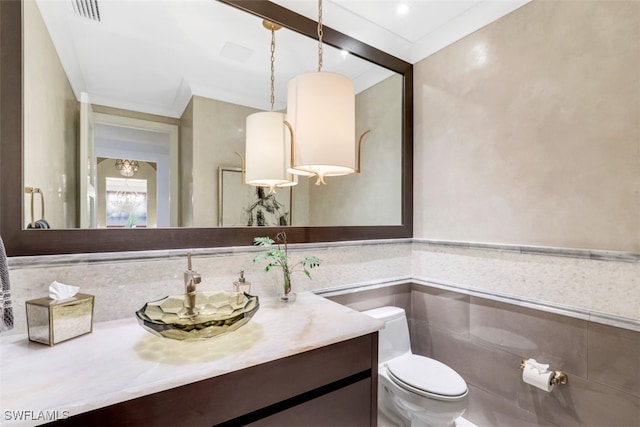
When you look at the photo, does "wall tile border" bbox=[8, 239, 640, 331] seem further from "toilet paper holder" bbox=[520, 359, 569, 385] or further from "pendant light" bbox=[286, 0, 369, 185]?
"pendant light" bbox=[286, 0, 369, 185]

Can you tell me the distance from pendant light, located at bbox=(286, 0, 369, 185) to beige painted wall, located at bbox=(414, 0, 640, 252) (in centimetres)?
85

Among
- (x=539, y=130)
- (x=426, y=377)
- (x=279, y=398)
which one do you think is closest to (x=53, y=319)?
(x=279, y=398)

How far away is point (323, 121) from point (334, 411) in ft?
3.92

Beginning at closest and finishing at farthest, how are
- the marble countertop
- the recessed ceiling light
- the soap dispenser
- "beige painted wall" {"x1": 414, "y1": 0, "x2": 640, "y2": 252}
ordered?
the marble countertop, "beige painted wall" {"x1": 414, "y1": 0, "x2": 640, "y2": 252}, the soap dispenser, the recessed ceiling light

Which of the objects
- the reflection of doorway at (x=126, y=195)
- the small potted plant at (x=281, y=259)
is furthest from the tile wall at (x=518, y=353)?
the reflection of doorway at (x=126, y=195)

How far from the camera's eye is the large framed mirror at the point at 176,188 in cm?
104

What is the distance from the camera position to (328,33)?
1771 millimetres

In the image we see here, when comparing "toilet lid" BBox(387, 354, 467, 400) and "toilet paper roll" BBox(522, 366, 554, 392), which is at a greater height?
"toilet paper roll" BBox(522, 366, 554, 392)

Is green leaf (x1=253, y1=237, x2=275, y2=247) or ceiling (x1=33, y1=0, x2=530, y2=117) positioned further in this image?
green leaf (x1=253, y1=237, x2=275, y2=247)

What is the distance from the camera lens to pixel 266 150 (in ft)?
5.04

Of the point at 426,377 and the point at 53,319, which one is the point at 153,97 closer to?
the point at 53,319

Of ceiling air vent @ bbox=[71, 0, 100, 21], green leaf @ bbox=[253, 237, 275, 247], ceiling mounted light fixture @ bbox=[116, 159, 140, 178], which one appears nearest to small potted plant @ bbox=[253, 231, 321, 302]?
green leaf @ bbox=[253, 237, 275, 247]

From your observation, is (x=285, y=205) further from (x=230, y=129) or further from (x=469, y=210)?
(x=469, y=210)

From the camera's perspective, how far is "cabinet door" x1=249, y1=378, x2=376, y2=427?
0.95 m
